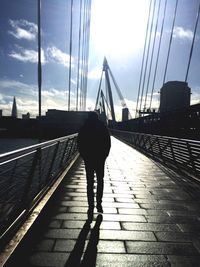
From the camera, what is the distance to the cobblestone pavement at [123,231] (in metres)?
3.09

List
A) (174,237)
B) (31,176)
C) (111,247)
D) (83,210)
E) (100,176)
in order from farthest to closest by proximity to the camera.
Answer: (83,210), (100,176), (31,176), (174,237), (111,247)

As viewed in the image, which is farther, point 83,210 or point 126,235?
point 83,210

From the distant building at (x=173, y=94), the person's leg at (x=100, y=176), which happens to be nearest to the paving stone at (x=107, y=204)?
the person's leg at (x=100, y=176)

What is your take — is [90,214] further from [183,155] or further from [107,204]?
[183,155]

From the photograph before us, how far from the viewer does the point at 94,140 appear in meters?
4.59

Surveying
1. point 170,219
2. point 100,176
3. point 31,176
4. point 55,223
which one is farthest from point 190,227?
point 31,176

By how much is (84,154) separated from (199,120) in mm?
11281

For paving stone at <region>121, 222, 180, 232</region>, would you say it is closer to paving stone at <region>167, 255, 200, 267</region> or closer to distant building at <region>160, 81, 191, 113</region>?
paving stone at <region>167, 255, 200, 267</region>

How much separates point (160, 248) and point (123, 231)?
0.66 metres

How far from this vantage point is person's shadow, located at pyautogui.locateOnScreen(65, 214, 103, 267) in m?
2.97

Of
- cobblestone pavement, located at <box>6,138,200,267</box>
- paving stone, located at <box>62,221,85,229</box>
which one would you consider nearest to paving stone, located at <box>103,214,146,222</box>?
cobblestone pavement, located at <box>6,138,200,267</box>

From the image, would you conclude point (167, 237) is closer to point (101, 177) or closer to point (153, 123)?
point (101, 177)

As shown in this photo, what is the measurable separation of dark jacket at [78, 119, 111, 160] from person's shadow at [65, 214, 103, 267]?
1.10m

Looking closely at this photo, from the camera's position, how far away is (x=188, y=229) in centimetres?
407
